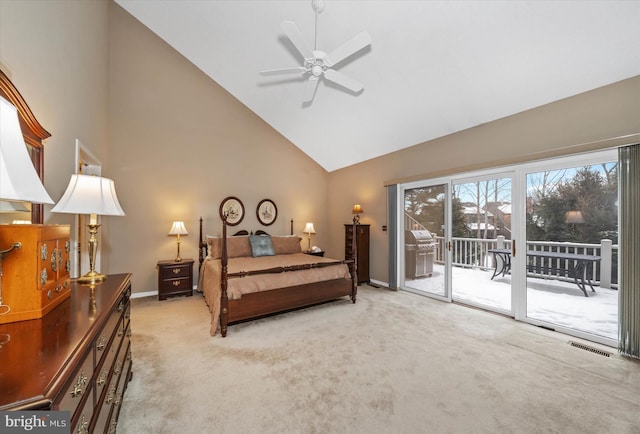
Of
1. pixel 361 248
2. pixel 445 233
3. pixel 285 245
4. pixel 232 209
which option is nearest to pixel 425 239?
pixel 445 233

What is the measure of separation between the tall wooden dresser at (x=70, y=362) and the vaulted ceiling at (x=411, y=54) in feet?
11.3

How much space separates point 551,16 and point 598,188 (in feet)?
6.02

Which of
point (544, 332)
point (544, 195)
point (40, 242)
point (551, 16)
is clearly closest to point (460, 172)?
point (544, 195)

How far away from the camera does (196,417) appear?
1749mm

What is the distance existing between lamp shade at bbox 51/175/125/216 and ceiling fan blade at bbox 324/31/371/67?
2.16 metres

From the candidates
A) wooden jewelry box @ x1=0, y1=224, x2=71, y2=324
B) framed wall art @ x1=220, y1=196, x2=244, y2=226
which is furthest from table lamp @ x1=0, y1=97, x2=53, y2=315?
framed wall art @ x1=220, y1=196, x2=244, y2=226

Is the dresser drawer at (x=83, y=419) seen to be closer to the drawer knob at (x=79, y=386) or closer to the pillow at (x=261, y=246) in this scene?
the drawer knob at (x=79, y=386)

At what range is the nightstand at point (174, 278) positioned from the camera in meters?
4.21

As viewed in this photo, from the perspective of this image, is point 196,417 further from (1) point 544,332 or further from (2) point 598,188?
(2) point 598,188

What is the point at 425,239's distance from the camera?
4660mm

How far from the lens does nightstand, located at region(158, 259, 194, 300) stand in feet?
13.8

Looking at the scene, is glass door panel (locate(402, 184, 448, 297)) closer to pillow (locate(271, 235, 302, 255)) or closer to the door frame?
the door frame

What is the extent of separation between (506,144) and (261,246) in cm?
401

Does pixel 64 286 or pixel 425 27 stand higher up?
pixel 425 27
